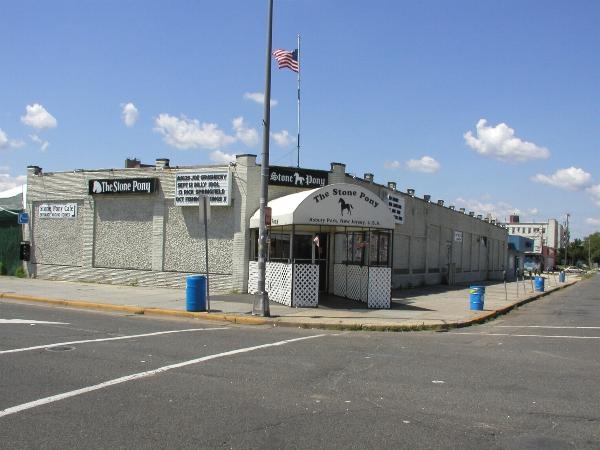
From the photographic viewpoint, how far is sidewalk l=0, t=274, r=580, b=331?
14.8 metres

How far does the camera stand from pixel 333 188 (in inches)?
690

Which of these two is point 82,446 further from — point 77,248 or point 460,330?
point 77,248

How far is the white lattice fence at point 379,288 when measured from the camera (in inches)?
720

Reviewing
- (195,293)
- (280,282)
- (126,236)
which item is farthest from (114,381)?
(126,236)

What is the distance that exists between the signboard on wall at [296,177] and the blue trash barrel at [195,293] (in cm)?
641

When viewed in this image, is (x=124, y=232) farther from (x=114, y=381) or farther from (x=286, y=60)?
(x=114, y=381)

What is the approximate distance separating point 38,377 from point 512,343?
29.8 feet

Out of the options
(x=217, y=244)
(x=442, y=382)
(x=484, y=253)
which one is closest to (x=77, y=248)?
(x=217, y=244)

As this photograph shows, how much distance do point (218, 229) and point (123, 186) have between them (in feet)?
15.7

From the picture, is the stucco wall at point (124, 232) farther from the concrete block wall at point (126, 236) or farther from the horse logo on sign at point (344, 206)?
the horse logo on sign at point (344, 206)

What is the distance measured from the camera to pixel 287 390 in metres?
7.59

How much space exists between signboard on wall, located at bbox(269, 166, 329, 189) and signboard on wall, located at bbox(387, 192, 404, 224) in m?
5.79

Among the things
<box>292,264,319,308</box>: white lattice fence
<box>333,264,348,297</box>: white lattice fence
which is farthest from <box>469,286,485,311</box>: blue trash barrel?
<box>292,264,319,308</box>: white lattice fence

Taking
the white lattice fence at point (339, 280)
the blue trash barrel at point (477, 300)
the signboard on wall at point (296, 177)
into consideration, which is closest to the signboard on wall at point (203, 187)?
the signboard on wall at point (296, 177)
